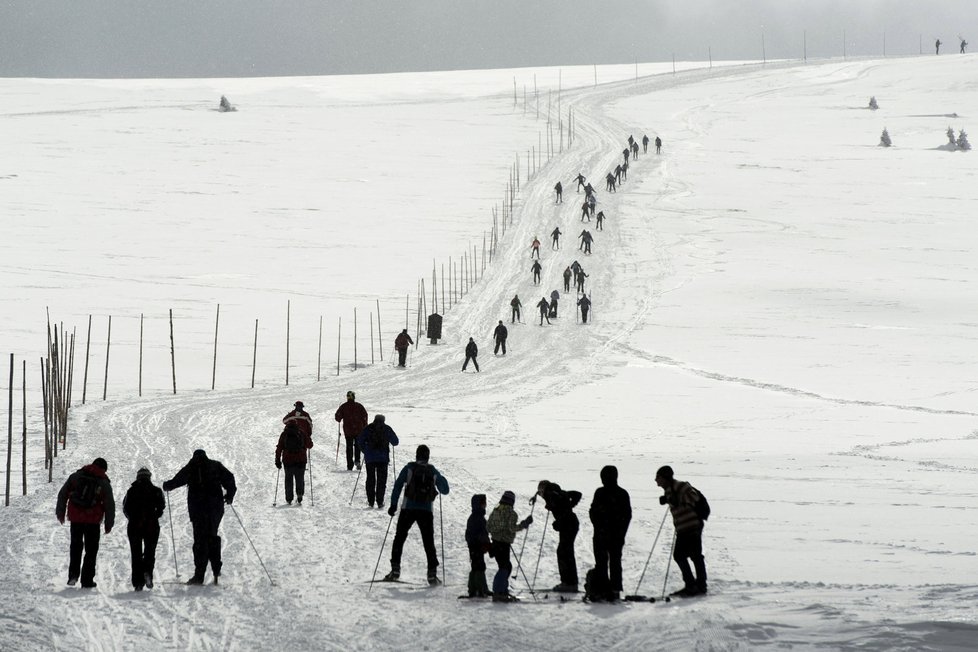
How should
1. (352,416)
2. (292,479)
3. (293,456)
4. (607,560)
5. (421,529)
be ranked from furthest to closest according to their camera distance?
(352,416) → (292,479) → (293,456) → (421,529) → (607,560)

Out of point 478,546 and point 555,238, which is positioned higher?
point 555,238

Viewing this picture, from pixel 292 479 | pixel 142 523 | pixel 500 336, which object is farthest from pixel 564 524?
pixel 500 336

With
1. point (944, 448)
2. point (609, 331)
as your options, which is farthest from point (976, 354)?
point (944, 448)

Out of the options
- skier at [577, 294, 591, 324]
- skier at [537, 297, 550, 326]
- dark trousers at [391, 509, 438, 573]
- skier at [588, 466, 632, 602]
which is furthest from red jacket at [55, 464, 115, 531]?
skier at [577, 294, 591, 324]

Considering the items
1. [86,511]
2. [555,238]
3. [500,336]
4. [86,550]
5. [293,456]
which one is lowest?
[86,550]

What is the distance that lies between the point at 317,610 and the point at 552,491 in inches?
81.6

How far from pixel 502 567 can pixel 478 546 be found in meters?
0.25

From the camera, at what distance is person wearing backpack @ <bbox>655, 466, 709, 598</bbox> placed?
32.0 ft

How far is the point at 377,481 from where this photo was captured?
44.8 ft

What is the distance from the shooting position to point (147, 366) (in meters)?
28.4

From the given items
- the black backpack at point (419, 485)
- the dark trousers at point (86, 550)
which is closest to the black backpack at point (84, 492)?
the dark trousers at point (86, 550)

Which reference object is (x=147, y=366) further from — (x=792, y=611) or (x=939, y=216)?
(x=939, y=216)

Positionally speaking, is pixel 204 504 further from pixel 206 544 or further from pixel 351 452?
pixel 351 452

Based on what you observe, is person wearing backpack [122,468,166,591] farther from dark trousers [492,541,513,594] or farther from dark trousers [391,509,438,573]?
dark trousers [492,541,513,594]
